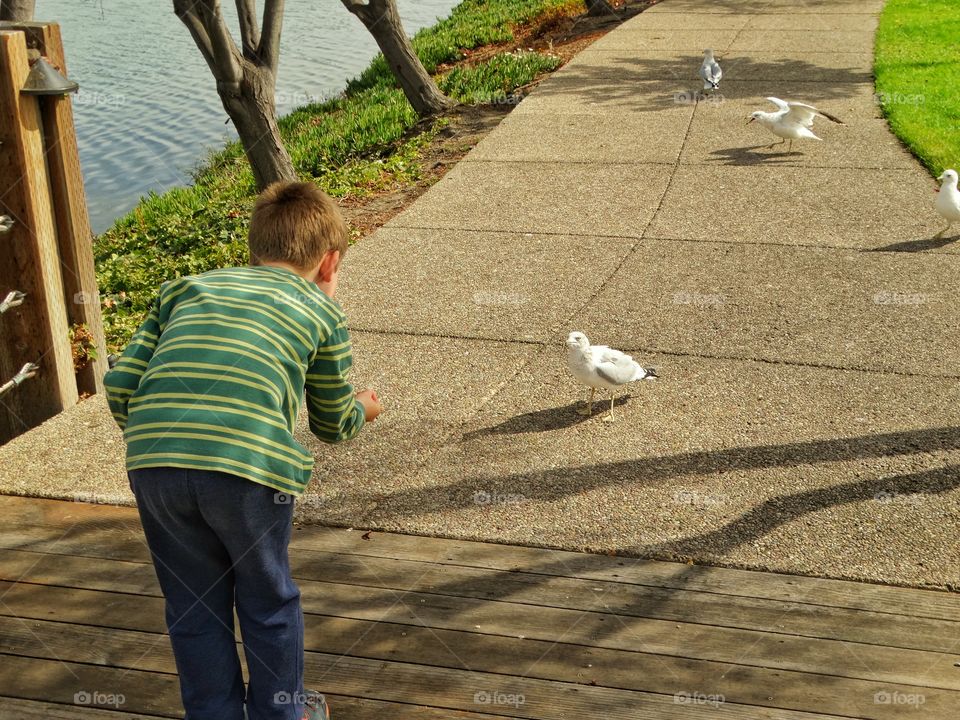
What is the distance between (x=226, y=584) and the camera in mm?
2949

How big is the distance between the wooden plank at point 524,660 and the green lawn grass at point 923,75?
7176mm

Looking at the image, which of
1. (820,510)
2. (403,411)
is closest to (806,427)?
(820,510)

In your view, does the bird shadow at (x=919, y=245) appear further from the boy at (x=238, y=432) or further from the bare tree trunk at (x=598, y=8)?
the bare tree trunk at (x=598, y=8)

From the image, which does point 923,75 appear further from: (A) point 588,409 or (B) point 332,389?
(B) point 332,389

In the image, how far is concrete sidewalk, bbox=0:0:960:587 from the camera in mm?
4645

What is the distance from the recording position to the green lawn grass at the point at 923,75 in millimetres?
10258

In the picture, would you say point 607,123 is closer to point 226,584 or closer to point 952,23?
point 952,23

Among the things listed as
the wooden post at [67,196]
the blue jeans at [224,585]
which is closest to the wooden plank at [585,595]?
the blue jeans at [224,585]

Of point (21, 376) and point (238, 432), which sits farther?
point (21, 376)

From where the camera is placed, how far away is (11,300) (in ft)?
17.7

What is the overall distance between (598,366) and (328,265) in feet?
8.42

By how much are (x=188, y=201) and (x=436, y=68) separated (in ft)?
19.1

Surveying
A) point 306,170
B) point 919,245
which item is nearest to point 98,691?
point 919,245

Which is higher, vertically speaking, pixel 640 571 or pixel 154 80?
pixel 640 571
